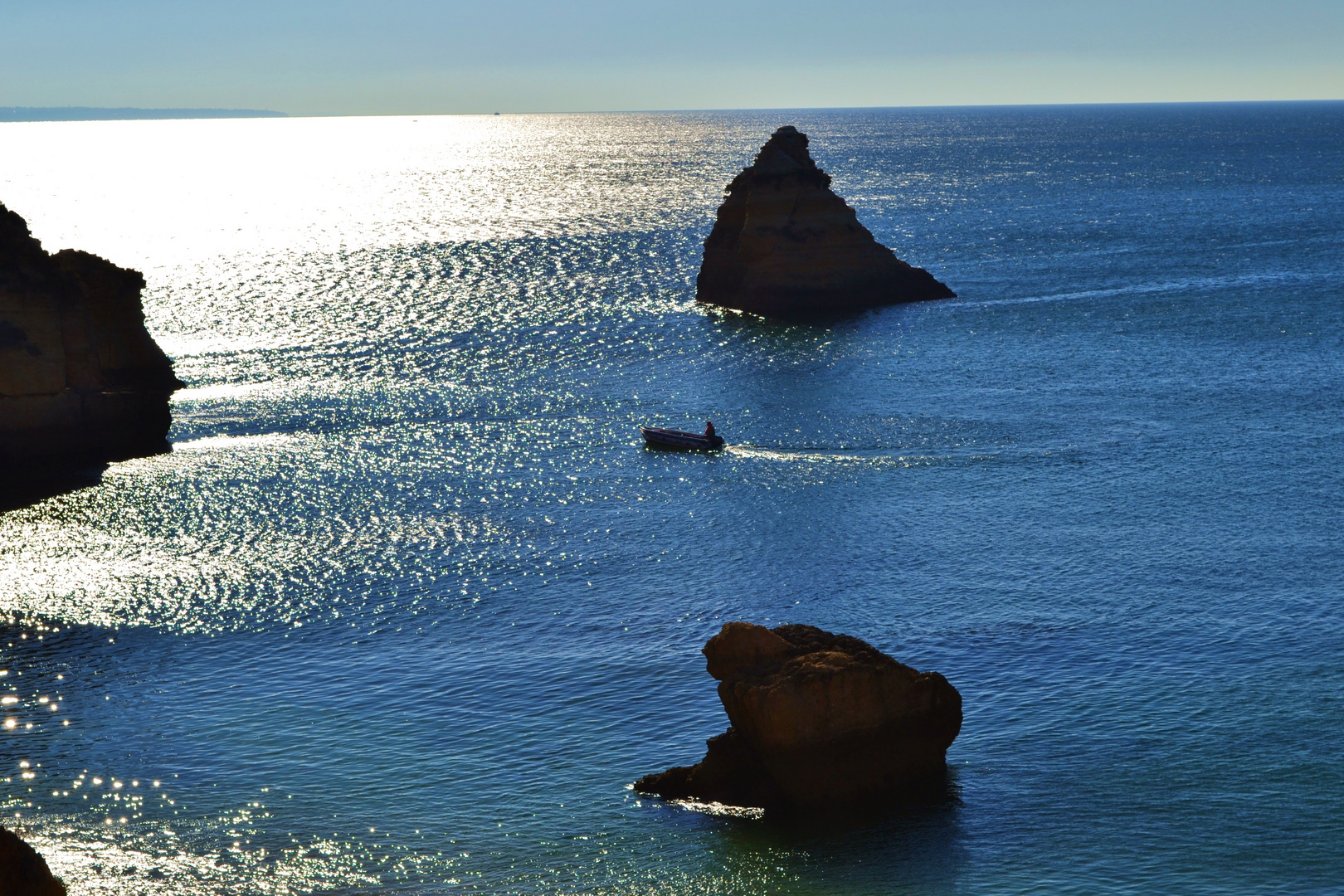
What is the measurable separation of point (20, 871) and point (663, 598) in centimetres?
3167

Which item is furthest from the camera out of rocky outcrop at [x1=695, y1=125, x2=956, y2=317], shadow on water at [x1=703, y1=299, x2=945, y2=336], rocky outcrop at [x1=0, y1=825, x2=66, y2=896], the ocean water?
rocky outcrop at [x1=695, y1=125, x2=956, y2=317]

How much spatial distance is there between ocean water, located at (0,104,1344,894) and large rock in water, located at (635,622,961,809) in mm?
1069

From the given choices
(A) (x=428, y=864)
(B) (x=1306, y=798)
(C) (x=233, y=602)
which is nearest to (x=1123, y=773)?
(B) (x=1306, y=798)

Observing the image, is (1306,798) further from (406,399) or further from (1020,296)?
(1020,296)

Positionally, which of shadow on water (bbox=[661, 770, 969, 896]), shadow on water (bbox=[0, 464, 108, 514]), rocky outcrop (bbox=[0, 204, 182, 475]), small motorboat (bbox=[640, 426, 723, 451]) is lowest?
shadow on water (bbox=[661, 770, 969, 896])

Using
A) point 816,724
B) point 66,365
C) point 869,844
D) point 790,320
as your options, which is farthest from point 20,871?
point 790,320

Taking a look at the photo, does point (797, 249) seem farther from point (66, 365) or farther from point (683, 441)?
point (66, 365)

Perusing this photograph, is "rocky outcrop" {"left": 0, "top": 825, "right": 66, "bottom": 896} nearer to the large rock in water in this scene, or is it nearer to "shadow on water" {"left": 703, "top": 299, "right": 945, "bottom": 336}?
the large rock in water

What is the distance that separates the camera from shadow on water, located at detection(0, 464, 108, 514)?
64.6 metres

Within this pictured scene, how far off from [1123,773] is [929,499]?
28.5m

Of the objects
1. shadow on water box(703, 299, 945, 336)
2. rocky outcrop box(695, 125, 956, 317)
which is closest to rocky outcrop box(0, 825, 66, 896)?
shadow on water box(703, 299, 945, 336)

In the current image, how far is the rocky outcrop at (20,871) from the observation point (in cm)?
2289

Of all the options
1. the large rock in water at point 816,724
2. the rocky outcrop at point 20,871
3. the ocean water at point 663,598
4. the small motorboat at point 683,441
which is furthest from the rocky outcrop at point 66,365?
the rocky outcrop at point 20,871

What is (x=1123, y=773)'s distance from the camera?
3703cm
